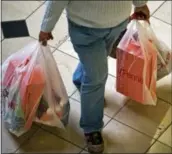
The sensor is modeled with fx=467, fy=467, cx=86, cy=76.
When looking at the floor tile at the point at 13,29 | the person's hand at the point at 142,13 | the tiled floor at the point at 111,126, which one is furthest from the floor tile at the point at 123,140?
the floor tile at the point at 13,29

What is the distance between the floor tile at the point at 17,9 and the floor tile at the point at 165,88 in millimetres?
780

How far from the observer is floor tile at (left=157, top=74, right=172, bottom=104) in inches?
80.1

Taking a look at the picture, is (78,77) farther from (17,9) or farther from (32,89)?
(17,9)

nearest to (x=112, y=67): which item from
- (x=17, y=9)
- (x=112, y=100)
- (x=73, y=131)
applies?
(x=112, y=100)

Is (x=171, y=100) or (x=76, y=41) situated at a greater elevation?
(x=76, y=41)

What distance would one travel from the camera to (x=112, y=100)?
2.02m

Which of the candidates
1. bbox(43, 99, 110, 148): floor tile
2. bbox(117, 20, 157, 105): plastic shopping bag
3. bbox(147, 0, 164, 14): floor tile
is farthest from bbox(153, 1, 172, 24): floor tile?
bbox(43, 99, 110, 148): floor tile

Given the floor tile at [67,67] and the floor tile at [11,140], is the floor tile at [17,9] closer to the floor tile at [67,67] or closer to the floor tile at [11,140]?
the floor tile at [67,67]

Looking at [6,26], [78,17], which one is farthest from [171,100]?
[6,26]

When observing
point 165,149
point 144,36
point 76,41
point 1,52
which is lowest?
point 165,149

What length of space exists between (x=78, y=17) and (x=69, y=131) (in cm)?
59

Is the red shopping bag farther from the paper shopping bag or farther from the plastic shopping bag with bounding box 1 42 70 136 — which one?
the paper shopping bag

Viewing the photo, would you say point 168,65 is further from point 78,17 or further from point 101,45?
point 78,17

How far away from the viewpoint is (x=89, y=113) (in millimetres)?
1754
